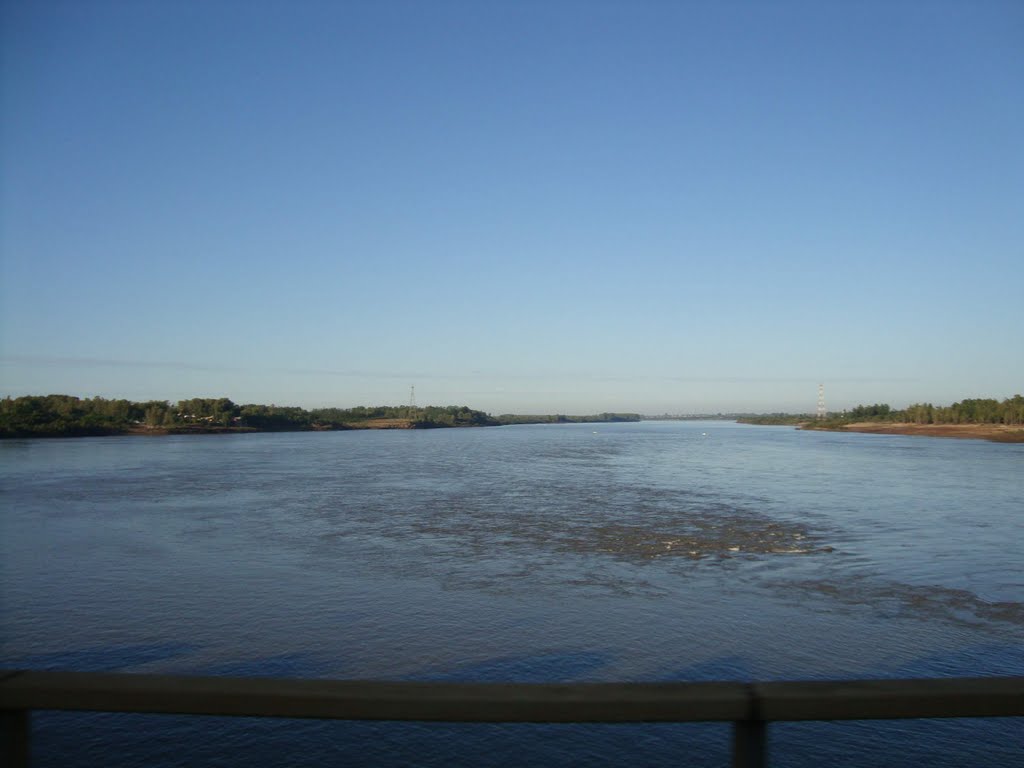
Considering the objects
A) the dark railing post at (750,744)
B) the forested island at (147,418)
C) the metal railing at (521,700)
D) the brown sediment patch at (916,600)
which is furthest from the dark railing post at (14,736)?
the forested island at (147,418)

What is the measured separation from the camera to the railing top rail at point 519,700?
6.94ft

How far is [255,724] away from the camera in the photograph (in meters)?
7.02

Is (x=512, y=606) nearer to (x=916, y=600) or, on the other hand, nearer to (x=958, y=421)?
(x=916, y=600)

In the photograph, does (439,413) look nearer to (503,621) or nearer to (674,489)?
(674,489)

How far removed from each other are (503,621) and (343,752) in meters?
4.19

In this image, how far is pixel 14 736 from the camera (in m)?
2.23

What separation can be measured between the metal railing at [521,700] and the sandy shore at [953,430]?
310ft

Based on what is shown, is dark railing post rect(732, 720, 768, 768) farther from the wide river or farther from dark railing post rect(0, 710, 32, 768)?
the wide river

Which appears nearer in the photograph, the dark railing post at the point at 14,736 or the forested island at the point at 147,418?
the dark railing post at the point at 14,736

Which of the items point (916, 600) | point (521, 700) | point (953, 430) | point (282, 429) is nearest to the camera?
point (521, 700)

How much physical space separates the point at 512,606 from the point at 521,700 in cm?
936

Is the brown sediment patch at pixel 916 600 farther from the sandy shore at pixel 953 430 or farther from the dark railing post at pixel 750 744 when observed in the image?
the sandy shore at pixel 953 430

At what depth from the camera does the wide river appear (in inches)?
261

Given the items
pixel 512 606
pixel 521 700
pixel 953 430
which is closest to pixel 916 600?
pixel 512 606
